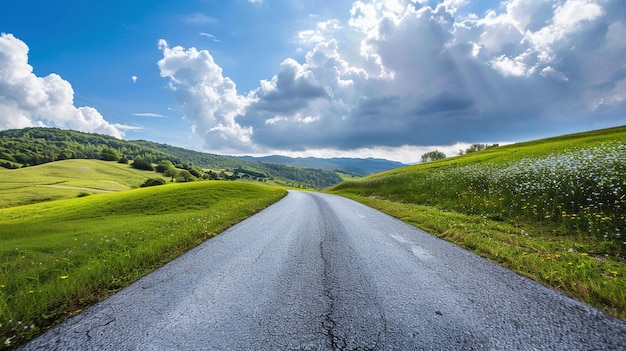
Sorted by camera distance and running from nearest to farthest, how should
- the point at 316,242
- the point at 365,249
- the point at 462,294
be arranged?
the point at 462,294 < the point at 365,249 < the point at 316,242

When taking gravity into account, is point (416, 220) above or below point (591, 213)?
below

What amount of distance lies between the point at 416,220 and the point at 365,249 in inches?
233

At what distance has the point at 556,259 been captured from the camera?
6.06m

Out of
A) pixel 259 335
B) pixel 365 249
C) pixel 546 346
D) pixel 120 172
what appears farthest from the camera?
pixel 120 172

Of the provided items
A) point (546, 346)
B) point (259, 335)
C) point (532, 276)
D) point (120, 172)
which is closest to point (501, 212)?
point (532, 276)

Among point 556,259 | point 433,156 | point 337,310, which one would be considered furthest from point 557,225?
point 433,156

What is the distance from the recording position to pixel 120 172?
11844cm

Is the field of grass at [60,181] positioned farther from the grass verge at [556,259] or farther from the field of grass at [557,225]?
the field of grass at [557,225]

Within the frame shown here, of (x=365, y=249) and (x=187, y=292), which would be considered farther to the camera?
(x=365, y=249)

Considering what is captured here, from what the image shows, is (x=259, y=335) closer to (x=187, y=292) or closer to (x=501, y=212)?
(x=187, y=292)

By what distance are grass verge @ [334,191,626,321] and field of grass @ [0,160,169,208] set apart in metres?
76.8

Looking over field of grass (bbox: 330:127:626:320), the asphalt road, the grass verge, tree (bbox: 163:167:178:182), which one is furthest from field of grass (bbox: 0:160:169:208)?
field of grass (bbox: 330:127:626:320)

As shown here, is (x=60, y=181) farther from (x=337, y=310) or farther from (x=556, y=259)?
(x=556, y=259)

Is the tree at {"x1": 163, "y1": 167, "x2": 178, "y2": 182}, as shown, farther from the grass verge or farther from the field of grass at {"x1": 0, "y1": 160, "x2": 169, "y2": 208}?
the grass verge
